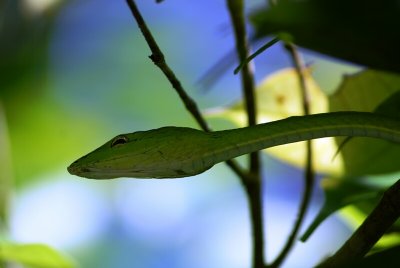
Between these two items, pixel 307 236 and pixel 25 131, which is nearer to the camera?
pixel 307 236

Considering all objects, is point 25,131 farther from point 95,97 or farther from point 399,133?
point 399,133

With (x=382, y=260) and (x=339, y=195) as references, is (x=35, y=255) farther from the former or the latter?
(x=382, y=260)

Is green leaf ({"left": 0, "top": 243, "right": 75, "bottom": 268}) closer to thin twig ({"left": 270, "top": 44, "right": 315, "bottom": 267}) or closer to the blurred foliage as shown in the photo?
the blurred foliage

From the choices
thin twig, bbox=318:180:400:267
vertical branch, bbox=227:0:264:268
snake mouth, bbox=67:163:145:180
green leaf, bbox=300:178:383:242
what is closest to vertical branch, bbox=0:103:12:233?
snake mouth, bbox=67:163:145:180

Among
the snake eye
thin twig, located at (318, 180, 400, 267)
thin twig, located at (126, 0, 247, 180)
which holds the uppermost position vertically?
thin twig, located at (126, 0, 247, 180)

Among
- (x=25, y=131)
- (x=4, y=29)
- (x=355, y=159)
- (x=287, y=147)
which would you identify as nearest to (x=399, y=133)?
(x=355, y=159)

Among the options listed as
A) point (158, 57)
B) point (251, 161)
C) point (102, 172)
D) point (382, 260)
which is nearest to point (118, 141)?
point (102, 172)
